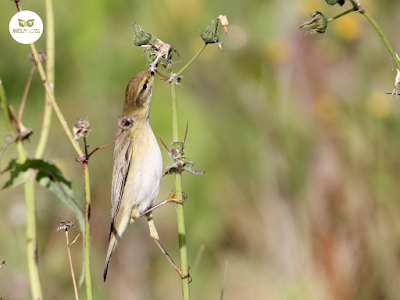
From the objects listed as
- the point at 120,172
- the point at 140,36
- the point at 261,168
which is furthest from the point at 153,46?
the point at 261,168

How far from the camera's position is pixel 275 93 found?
519 centimetres

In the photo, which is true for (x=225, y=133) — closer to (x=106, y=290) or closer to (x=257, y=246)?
(x=257, y=246)

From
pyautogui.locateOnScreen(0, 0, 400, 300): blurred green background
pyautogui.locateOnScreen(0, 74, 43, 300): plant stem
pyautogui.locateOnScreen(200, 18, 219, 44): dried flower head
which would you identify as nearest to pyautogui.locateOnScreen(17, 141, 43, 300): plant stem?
pyautogui.locateOnScreen(0, 74, 43, 300): plant stem

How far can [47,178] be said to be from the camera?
1.61 metres

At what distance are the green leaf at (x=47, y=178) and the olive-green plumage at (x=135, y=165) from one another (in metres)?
1.25

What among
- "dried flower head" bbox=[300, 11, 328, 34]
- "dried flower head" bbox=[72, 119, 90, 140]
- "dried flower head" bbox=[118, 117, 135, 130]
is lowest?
"dried flower head" bbox=[72, 119, 90, 140]

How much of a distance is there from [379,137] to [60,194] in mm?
3276

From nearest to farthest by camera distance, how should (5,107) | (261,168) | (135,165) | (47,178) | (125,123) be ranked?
(5,107), (47,178), (125,123), (135,165), (261,168)

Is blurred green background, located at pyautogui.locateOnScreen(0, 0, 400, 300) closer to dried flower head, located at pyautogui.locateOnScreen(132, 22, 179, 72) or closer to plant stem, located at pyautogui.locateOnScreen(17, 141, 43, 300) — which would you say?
plant stem, located at pyautogui.locateOnScreen(17, 141, 43, 300)

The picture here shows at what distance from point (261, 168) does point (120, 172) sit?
6.95ft

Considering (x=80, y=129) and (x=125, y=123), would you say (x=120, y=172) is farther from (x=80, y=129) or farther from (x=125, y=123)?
(x=80, y=129)

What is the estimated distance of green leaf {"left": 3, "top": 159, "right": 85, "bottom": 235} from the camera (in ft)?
4.94

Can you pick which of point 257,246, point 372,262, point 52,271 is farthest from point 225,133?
point 52,271

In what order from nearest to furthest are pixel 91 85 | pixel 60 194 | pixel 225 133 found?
pixel 60 194, pixel 225 133, pixel 91 85
